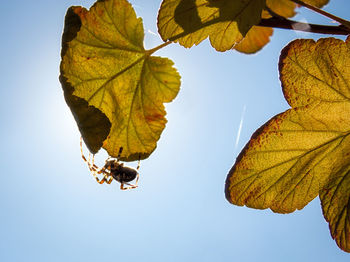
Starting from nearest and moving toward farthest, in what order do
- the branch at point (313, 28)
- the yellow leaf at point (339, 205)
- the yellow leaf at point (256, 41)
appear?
the branch at point (313, 28) < the yellow leaf at point (339, 205) < the yellow leaf at point (256, 41)

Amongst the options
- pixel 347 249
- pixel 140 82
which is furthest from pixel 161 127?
pixel 347 249

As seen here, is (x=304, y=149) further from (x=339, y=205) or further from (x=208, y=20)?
(x=208, y=20)

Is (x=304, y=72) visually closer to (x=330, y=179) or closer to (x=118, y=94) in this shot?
(x=330, y=179)

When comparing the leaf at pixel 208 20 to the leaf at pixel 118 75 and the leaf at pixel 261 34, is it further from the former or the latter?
the leaf at pixel 261 34

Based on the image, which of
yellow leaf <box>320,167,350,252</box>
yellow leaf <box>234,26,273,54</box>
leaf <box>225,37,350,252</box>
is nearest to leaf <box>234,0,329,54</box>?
yellow leaf <box>234,26,273,54</box>

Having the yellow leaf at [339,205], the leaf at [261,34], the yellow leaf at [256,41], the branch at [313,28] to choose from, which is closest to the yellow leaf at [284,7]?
the leaf at [261,34]
